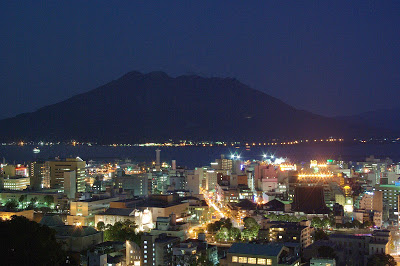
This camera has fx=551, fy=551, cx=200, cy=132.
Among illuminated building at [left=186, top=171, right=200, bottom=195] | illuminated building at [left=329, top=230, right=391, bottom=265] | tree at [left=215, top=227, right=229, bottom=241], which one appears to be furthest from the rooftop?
illuminated building at [left=186, top=171, right=200, bottom=195]

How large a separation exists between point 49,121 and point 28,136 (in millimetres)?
3626

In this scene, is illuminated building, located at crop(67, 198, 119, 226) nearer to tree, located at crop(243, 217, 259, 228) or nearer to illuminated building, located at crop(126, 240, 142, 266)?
tree, located at crop(243, 217, 259, 228)

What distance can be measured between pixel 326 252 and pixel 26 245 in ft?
16.5

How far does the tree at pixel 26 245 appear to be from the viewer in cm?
648

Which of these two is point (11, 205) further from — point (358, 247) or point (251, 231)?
point (358, 247)

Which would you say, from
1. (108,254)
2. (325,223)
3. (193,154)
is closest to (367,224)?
(325,223)

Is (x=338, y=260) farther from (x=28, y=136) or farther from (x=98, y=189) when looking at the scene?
(x=28, y=136)

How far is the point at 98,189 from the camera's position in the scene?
21094mm

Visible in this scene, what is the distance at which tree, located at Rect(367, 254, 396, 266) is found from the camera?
30.1 ft

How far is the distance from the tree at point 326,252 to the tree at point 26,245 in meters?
4.52

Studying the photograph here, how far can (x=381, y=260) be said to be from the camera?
9.26 metres

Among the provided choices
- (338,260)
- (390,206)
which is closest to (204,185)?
(390,206)

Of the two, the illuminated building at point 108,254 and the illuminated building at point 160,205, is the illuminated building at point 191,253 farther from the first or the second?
the illuminated building at point 160,205

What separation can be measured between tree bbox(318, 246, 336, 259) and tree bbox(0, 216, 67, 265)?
4.52 metres
